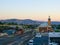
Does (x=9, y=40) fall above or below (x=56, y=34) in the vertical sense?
below

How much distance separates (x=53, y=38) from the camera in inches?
156

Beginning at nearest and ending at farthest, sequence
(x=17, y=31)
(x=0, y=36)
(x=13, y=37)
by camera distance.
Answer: (x=0, y=36)
(x=13, y=37)
(x=17, y=31)

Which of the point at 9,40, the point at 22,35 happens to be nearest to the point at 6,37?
the point at 9,40

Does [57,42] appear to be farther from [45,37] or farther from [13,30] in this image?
[13,30]

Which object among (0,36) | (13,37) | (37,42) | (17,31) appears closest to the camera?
(37,42)

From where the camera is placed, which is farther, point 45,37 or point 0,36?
point 0,36

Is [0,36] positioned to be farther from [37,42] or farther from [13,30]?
[37,42]

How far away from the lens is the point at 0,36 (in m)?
5.48

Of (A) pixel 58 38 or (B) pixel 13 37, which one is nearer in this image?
(A) pixel 58 38

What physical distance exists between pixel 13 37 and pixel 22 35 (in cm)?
35

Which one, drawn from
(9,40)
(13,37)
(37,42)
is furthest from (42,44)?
(13,37)

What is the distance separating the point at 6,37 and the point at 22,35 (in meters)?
0.70

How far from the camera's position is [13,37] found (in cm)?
614

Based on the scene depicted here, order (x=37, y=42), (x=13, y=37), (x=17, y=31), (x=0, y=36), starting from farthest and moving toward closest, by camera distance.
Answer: (x=17, y=31) → (x=13, y=37) → (x=0, y=36) → (x=37, y=42)
